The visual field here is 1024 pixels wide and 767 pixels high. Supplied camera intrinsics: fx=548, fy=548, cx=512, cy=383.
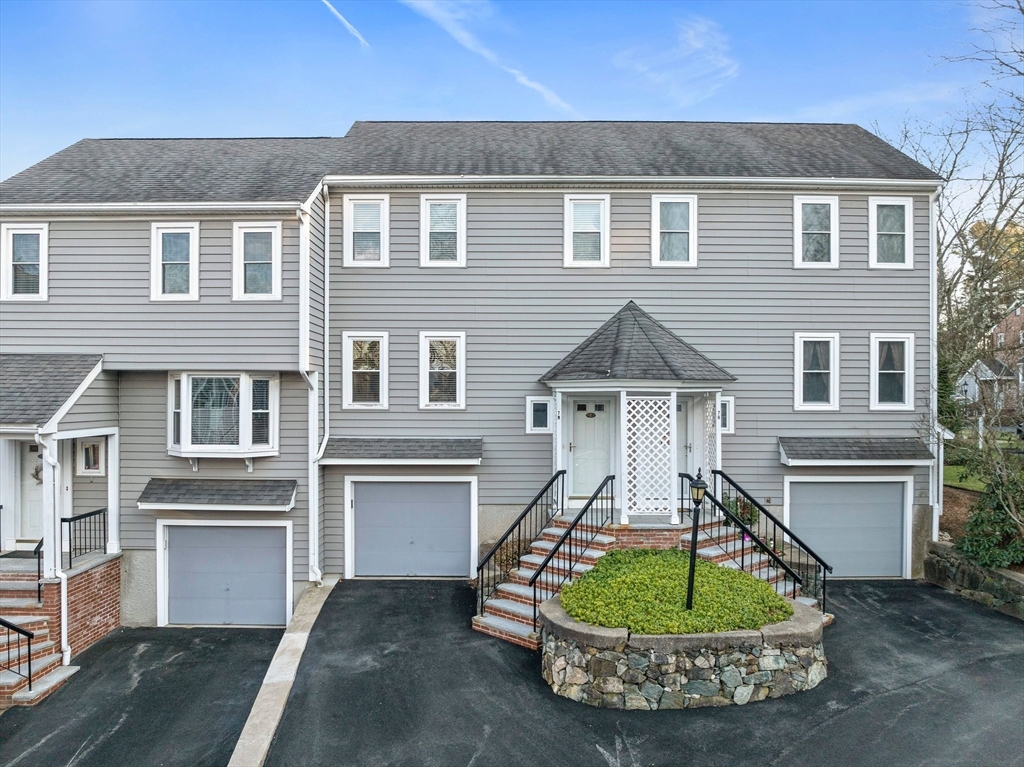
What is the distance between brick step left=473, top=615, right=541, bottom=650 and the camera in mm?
7336

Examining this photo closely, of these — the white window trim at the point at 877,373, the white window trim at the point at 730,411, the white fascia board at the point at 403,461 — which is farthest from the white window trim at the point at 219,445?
the white window trim at the point at 877,373

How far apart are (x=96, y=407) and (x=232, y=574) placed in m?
3.66

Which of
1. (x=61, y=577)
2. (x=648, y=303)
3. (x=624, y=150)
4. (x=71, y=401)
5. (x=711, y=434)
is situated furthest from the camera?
(x=624, y=150)

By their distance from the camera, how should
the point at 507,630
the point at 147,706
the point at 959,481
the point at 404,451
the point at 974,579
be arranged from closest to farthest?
the point at 147,706 < the point at 507,630 < the point at 974,579 < the point at 404,451 < the point at 959,481

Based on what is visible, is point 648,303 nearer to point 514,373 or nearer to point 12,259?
point 514,373

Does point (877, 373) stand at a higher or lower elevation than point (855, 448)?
higher

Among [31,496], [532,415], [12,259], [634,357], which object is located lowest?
[31,496]

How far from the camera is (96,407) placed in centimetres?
913

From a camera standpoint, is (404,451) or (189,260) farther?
(404,451)

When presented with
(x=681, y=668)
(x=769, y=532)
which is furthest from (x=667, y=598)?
(x=769, y=532)

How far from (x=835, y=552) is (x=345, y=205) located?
1148 centimetres

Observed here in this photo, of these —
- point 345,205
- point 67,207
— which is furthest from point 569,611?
point 67,207

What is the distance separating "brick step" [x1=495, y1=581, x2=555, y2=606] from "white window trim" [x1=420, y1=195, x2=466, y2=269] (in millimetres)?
5803

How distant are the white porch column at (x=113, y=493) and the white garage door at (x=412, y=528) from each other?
4041mm
